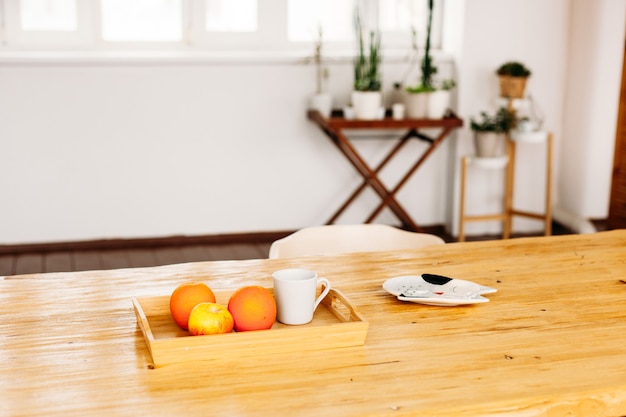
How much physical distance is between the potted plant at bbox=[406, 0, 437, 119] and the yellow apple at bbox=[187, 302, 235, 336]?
356 centimetres

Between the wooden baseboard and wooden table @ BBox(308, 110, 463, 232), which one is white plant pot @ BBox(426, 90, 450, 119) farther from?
the wooden baseboard

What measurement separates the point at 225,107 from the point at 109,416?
3848mm

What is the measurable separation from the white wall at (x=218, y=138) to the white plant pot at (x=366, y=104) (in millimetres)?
326

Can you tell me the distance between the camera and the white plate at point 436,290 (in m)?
2.02

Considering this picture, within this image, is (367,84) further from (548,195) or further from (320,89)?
(548,195)

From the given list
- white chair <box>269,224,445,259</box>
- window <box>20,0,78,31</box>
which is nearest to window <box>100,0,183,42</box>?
window <box>20,0,78,31</box>

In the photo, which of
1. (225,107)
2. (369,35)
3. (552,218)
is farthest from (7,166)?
(552,218)

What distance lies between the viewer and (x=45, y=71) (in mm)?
4895

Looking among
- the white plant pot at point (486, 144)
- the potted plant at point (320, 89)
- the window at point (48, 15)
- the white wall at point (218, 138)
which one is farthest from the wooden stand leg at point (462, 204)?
the window at point (48, 15)

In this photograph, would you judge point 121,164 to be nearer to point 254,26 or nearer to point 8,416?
→ point 254,26

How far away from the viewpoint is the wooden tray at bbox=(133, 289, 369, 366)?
1655 millimetres

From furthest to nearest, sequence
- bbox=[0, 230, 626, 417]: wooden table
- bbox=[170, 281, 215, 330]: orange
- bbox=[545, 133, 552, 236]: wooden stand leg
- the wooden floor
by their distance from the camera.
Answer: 1. bbox=[545, 133, 552, 236]: wooden stand leg
2. the wooden floor
3. bbox=[170, 281, 215, 330]: orange
4. bbox=[0, 230, 626, 417]: wooden table

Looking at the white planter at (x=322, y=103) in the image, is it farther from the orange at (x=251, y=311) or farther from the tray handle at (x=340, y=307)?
the orange at (x=251, y=311)

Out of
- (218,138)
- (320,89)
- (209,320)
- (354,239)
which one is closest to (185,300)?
(209,320)
